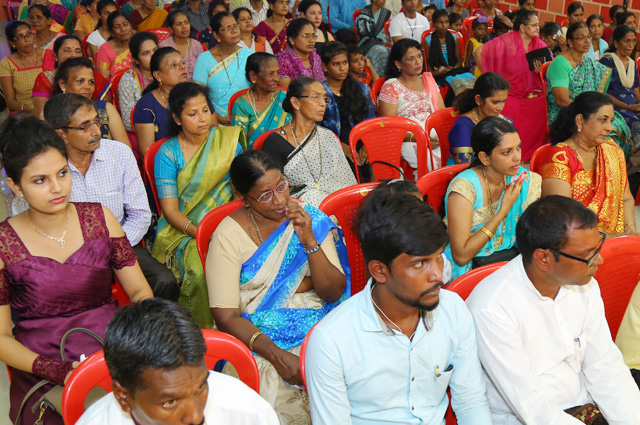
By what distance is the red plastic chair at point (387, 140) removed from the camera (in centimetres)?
326

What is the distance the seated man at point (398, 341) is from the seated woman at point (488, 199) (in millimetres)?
860

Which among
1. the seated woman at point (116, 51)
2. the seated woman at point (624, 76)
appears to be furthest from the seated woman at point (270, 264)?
the seated woman at point (624, 76)

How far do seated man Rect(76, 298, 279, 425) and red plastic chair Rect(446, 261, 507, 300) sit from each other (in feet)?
3.04

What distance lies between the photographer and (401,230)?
4.64ft

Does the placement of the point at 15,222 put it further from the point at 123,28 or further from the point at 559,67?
the point at 559,67

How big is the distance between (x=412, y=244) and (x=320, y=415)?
1.66 feet

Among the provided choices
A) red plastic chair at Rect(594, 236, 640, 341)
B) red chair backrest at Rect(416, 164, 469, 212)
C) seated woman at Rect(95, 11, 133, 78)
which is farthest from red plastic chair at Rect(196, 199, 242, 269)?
seated woman at Rect(95, 11, 133, 78)

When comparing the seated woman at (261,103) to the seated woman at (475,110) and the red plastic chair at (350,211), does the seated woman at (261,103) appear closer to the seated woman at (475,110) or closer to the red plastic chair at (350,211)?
the seated woman at (475,110)

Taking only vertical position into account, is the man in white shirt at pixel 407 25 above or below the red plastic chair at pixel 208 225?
above

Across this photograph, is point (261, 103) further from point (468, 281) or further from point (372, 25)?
point (372, 25)

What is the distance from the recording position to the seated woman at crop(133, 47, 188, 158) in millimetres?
3381

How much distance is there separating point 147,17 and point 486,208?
15.1ft

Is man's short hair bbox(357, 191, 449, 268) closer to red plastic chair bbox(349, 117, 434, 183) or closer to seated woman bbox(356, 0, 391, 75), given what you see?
red plastic chair bbox(349, 117, 434, 183)

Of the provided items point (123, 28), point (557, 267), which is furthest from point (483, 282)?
point (123, 28)
